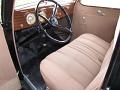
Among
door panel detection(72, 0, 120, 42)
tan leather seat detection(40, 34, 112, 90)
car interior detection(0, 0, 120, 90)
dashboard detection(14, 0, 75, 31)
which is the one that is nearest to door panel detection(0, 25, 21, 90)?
car interior detection(0, 0, 120, 90)

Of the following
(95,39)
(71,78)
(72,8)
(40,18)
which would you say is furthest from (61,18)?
(71,78)

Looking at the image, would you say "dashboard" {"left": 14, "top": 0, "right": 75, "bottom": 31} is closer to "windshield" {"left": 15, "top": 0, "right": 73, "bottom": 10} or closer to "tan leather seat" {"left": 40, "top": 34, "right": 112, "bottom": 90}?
"windshield" {"left": 15, "top": 0, "right": 73, "bottom": 10}

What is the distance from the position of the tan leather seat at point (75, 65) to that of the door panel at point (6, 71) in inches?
9.2

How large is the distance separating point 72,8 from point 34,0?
1.74ft

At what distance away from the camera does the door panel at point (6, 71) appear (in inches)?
52.7

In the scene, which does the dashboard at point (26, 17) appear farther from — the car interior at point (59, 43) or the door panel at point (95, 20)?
the door panel at point (95, 20)

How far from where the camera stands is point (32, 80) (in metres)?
1.93

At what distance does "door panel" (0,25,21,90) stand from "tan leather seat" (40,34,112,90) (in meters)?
0.23

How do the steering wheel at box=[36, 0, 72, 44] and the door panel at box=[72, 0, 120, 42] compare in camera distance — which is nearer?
the steering wheel at box=[36, 0, 72, 44]

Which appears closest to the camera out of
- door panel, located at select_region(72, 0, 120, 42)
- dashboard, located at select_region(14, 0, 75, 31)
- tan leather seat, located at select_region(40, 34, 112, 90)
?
tan leather seat, located at select_region(40, 34, 112, 90)

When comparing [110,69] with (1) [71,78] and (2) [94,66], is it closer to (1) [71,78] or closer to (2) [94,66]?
(1) [71,78]

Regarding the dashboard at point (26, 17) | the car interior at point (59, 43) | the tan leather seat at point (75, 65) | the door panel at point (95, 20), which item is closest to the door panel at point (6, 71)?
the car interior at point (59, 43)

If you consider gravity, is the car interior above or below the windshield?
below

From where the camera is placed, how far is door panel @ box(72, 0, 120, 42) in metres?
1.96
